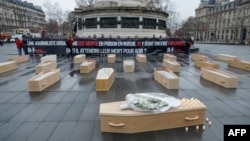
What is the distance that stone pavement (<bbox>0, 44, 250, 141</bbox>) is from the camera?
15.7ft

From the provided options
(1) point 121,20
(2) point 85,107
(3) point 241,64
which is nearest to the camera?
(2) point 85,107

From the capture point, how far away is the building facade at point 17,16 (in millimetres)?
88050

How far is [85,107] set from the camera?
6570mm

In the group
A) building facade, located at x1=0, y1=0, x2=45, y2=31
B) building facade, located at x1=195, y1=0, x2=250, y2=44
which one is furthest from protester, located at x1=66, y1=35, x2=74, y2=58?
building facade, located at x1=0, y1=0, x2=45, y2=31

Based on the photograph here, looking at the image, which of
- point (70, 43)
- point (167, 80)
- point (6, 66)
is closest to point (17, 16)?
point (70, 43)

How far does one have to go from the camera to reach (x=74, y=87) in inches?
354

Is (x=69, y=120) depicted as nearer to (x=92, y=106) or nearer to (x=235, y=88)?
(x=92, y=106)

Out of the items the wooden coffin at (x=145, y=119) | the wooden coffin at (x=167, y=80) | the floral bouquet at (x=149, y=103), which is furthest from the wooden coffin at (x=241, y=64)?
the floral bouquet at (x=149, y=103)

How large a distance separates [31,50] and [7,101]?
14.2 metres

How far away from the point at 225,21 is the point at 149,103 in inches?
4765

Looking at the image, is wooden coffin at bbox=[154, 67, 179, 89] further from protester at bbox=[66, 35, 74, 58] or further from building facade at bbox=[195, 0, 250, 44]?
building facade at bbox=[195, 0, 250, 44]

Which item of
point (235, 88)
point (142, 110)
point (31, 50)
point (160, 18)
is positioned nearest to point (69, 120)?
point (142, 110)

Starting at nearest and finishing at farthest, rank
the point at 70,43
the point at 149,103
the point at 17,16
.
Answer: the point at 149,103
the point at 70,43
the point at 17,16

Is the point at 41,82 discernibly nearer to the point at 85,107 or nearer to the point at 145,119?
the point at 85,107
